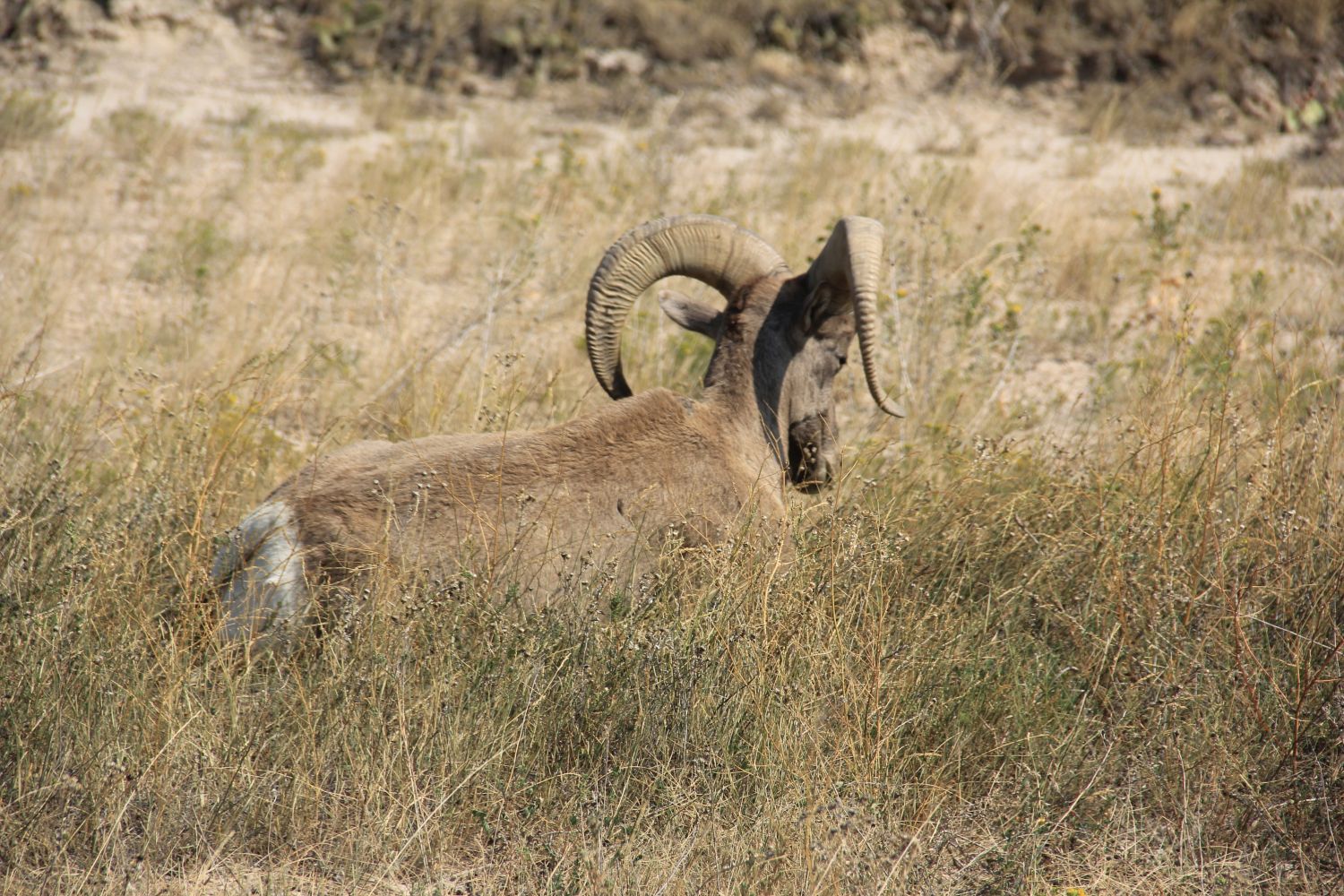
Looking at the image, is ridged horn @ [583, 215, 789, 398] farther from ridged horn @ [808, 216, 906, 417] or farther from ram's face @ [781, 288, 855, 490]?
ridged horn @ [808, 216, 906, 417]

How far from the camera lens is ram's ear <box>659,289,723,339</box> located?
5.91 meters

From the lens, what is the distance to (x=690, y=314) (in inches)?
234

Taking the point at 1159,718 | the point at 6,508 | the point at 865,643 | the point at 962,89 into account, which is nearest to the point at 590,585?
the point at 865,643

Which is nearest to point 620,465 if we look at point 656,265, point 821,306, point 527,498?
point 527,498

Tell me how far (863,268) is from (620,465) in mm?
1310

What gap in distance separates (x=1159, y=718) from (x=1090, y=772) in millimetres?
357

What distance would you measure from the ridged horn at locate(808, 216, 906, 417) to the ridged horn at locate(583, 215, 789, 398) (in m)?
0.54

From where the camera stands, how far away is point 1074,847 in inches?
152

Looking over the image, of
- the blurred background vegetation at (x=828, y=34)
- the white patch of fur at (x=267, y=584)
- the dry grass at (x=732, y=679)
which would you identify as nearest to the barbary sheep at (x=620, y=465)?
the white patch of fur at (x=267, y=584)

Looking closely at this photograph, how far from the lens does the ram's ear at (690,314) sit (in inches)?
233

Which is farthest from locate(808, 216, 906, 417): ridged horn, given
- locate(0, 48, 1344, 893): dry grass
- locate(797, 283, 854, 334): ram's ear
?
locate(0, 48, 1344, 893): dry grass

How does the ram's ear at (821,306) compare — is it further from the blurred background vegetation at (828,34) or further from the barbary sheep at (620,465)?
the blurred background vegetation at (828,34)

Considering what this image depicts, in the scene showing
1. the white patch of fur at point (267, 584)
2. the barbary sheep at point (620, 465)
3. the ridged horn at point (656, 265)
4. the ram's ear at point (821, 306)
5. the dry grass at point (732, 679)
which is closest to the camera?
the dry grass at point (732, 679)

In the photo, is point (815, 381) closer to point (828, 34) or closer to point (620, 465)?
point (620, 465)
